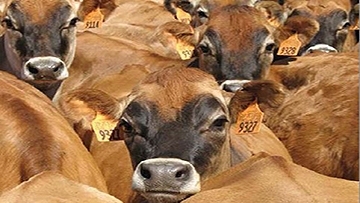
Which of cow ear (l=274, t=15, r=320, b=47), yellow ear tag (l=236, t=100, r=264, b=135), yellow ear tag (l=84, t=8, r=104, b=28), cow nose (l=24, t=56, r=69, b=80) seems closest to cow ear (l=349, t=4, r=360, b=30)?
cow ear (l=274, t=15, r=320, b=47)

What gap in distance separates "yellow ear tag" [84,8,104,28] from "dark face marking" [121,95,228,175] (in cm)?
293

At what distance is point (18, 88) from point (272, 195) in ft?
7.26

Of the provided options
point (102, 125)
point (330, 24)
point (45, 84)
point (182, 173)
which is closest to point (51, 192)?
point (182, 173)

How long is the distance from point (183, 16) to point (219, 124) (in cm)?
461

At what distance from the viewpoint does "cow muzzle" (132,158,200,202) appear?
13.3ft

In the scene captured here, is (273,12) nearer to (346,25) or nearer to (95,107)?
(346,25)

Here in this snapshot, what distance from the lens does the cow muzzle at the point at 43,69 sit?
241 inches

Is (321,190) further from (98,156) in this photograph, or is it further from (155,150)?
(98,156)

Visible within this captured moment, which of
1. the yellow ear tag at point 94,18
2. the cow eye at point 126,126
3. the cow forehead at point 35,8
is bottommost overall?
the yellow ear tag at point 94,18

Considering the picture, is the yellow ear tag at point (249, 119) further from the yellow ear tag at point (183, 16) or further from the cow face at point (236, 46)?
the yellow ear tag at point (183, 16)

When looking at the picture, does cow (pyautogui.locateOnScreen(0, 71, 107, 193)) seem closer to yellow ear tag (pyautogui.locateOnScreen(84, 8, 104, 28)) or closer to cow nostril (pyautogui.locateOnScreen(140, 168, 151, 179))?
cow nostril (pyautogui.locateOnScreen(140, 168, 151, 179))

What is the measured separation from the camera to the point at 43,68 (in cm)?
613

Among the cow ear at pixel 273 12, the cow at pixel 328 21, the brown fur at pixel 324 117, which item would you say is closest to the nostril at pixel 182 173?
the brown fur at pixel 324 117

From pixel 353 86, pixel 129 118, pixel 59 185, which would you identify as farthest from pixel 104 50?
pixel 59 185
